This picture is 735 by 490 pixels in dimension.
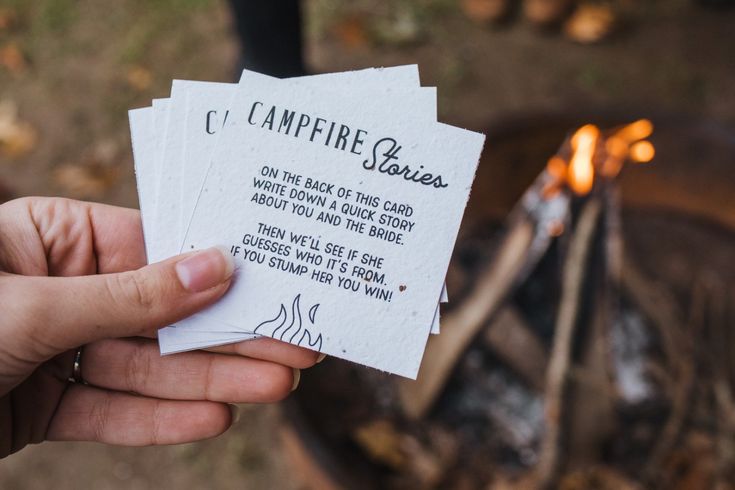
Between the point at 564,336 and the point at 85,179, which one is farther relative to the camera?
the point at 85,179

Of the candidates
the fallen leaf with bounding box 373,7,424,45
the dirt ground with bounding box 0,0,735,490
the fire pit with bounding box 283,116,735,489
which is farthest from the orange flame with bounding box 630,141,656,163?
the fallen leaf with bounding box 373,7,424,45

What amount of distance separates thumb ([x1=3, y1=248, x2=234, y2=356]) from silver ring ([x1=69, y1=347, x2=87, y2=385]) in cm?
22

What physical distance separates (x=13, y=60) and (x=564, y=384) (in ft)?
10.3

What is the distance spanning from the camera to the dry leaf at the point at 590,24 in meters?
3.21

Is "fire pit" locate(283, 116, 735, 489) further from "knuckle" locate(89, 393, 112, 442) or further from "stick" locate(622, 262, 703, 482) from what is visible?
"knuckle" locate(89, 393, 112, 442)

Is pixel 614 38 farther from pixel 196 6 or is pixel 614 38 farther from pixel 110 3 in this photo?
pixel 110 3

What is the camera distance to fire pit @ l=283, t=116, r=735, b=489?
1.79m

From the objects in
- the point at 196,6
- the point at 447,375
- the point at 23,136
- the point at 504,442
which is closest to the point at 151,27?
the point at 196,6

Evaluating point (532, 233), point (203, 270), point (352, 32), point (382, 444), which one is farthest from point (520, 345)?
point (352, 32)

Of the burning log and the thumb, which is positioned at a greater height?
the burning log

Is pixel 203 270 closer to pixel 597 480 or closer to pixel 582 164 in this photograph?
pixel 582 164

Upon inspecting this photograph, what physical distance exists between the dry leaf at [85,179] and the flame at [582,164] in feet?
7.11

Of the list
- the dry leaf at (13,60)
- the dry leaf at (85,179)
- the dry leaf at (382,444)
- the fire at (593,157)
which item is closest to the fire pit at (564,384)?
the dry leaf at (382,444)

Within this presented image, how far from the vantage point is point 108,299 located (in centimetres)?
119
